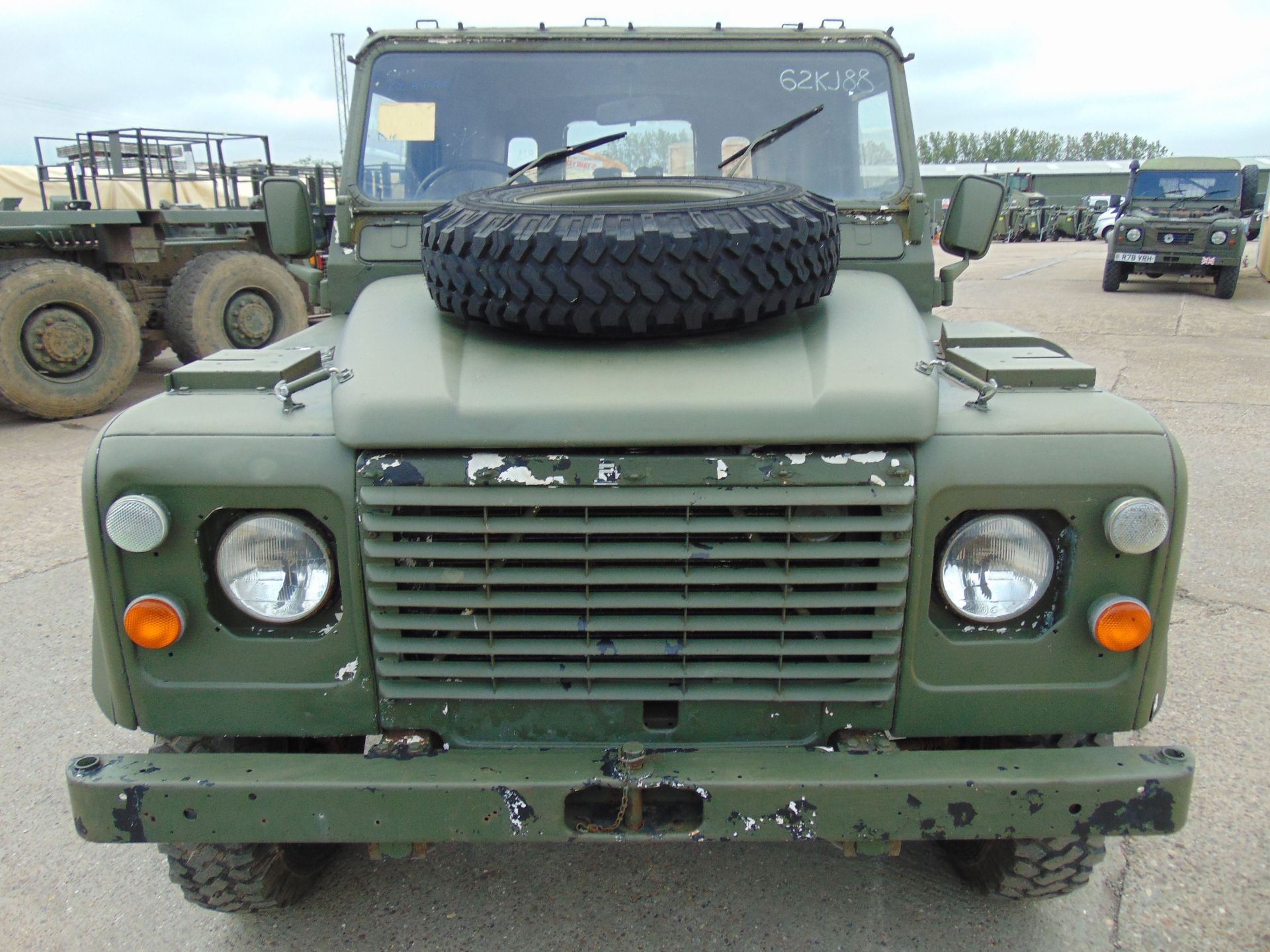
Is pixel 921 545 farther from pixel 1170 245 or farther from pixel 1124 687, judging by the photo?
pixel 1170 245

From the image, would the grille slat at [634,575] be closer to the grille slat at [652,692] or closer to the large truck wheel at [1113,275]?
the grille slat at [652,692]

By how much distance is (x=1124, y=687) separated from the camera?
204 centimetres

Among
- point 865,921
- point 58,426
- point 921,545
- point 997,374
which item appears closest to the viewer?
point 921,545

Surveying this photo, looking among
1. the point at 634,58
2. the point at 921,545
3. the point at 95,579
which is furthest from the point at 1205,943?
the point at 634,58

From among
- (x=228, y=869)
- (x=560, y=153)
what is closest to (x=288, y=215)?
(x=560, y=153)

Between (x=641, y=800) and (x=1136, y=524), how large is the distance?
110cm

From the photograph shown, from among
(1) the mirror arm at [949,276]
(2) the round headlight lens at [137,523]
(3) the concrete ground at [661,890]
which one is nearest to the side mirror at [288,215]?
(2) the round headlight lens at [137,523]

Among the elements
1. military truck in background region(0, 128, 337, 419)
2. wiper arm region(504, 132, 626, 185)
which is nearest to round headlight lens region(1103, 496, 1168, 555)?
wiper arm region(504, 132, 626, 185)

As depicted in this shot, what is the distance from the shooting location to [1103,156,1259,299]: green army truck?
16.8 meters

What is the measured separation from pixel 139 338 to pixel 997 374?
26.2 feet

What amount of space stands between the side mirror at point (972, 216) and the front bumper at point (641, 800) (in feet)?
6.50

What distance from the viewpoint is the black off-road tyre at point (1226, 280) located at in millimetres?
16750

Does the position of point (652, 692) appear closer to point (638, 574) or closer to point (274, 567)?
point (638, 574)

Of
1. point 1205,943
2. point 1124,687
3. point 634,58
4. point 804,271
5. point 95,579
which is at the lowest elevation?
point 1205,943
